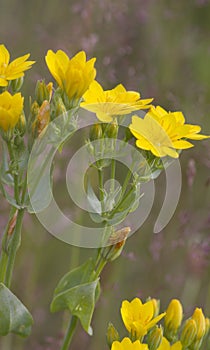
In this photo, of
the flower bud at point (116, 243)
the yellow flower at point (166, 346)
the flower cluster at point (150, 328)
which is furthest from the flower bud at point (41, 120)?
the yellow flower at point (166, 346)

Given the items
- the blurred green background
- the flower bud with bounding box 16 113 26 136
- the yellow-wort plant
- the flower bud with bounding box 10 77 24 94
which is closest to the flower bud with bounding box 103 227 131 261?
the yellow-wort plant

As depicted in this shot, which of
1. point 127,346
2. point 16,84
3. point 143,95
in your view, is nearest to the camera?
point 127,346

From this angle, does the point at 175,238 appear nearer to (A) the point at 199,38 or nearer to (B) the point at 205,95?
(B) the point at 205,95

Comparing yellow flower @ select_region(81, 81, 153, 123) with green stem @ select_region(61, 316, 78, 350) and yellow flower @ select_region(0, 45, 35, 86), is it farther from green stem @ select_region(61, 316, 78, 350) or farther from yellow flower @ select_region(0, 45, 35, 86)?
green stem @ select_region(61, 316, 78, 350)

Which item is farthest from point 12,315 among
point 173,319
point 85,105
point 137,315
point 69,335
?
Answer: point 85,105

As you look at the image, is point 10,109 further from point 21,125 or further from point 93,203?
point 93,203

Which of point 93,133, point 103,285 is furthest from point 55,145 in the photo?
point 103,285
